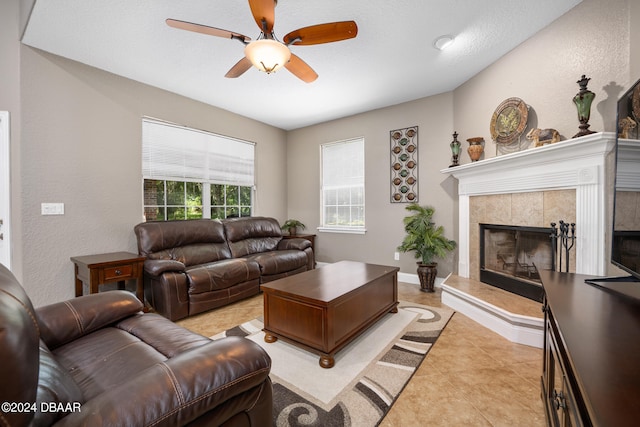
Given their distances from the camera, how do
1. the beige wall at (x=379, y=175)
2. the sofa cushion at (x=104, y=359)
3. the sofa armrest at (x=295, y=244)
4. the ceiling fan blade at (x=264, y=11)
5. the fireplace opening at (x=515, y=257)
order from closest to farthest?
the sofa cushion at (x=104, y=359) → the ceiling fan blade at (x=264, y=11) → the fireplace opening at (x=515, y=257) → the beige wall at (x=379, y=175) → the sofa armrest at (x=295, y=244)

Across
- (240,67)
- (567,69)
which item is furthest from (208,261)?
(567,69)

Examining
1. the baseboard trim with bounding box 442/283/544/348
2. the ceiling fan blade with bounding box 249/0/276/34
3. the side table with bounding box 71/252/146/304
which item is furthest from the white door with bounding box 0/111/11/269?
the baseboard trim with bounding box 442/283/544/348

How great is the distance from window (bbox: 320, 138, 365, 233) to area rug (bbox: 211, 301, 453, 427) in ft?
7.68

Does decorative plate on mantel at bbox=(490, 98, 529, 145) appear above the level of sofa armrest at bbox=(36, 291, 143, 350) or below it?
above

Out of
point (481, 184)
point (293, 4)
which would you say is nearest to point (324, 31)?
point (293, 4)

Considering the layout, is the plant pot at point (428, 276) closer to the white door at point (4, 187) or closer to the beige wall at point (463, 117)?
the beige wall at point (463, 117)

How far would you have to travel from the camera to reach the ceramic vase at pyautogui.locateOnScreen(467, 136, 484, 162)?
3.22 m

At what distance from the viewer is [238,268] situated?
3.23 m

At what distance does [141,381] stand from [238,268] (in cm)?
249

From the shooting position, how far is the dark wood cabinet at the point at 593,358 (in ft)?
1.88

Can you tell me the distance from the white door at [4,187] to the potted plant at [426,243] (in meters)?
4.31

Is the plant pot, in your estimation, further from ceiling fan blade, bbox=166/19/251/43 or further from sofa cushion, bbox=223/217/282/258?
ceiling fan blade, bbox=166/19/251/43

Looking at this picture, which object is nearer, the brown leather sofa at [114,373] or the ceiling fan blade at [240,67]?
the brown leather sofa at [114,373]

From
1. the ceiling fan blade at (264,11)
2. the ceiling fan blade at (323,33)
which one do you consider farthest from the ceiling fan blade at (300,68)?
the ceiling fan blade at (264,11)
